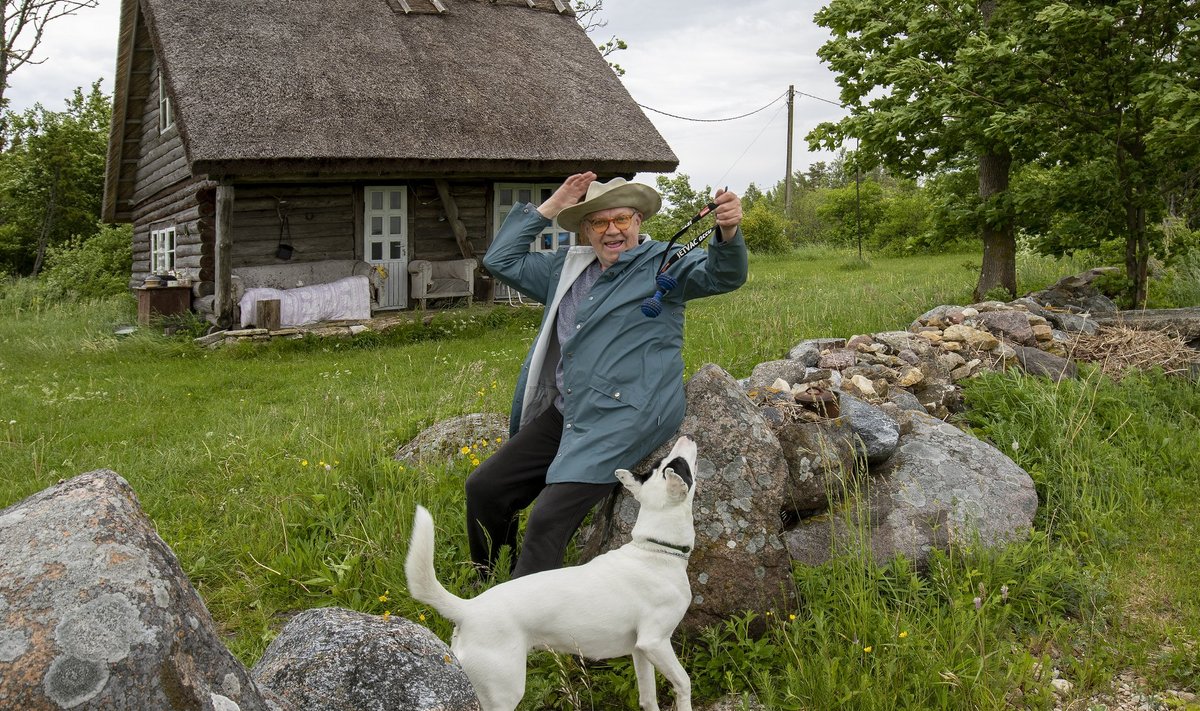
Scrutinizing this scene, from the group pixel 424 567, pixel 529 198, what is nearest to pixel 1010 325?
pixel 424 567

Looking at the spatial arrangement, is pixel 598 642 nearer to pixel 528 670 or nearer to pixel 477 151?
pixel 528 670

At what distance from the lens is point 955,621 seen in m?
3.28

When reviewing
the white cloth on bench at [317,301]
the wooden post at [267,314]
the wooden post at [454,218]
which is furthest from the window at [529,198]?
the wooden post at [267,314]

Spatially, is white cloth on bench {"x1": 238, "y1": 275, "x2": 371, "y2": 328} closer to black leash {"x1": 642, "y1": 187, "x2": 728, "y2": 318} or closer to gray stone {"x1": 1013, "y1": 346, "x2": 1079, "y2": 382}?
gray stone {"x1": 1013, "y1": 346, "x2": 1079, "y2": 382}

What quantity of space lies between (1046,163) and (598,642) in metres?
8.43

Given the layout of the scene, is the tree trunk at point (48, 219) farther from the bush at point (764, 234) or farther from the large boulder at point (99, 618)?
the large boulder at point (99, 618)

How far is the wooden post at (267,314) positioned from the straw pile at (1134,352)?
929 cm

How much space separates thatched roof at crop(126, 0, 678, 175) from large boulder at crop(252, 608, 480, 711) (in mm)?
9606

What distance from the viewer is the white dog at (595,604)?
2.53m

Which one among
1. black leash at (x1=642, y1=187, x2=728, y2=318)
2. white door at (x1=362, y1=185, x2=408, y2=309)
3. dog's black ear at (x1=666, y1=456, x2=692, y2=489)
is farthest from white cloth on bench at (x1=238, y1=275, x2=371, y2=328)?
dog's black ear at (x1=666, y1=456, x2=692, y2=489)

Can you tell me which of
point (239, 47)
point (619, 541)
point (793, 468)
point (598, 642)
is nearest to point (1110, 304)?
point (793, 468)

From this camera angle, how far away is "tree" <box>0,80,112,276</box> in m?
22.5

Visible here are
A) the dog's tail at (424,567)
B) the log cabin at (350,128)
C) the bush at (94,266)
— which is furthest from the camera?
the bush at (94,266)

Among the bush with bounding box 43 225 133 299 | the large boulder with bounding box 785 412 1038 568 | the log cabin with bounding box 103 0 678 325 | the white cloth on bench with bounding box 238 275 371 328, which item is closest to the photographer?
the large boulder with bounding box 785 412 1038 568
